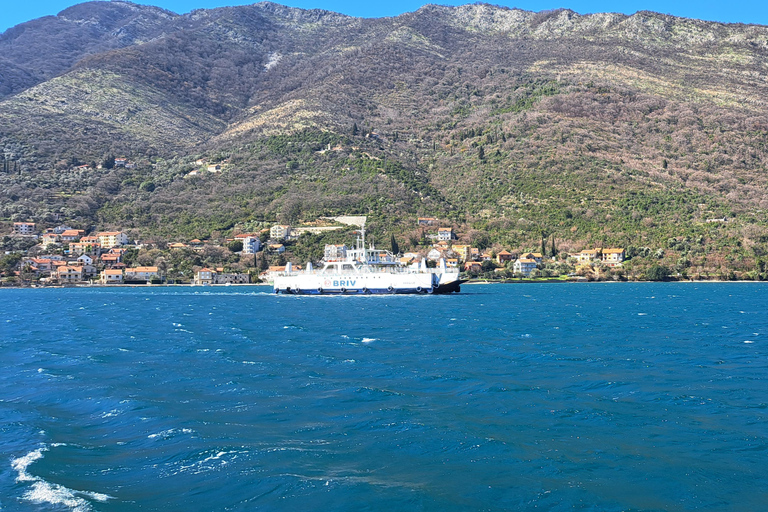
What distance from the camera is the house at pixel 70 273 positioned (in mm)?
113750

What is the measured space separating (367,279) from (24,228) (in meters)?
83.8

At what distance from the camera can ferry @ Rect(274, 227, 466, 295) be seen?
72812mm

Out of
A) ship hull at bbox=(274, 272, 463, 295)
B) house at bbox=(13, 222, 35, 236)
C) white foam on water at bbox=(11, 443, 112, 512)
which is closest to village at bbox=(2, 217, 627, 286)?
house at bbox=(13, 222, 35, 236)

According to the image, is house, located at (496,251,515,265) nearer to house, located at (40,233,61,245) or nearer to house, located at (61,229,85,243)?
house, located at (61,229,85,243)

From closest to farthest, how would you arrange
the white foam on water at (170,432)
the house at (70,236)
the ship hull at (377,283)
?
the white foam on water at (170,432) < the ship hull at (377,283) < the house at (70,236)

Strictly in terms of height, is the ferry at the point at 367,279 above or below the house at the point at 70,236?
below

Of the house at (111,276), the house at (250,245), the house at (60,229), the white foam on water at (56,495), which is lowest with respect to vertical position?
the white foam on water at (56,495)

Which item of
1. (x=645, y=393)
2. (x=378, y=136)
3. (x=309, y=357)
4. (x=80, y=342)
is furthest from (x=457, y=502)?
(x=378, y=136)

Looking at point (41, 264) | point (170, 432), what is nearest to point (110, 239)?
point (41, 264)

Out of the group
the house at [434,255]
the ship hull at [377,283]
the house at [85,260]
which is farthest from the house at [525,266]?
the house at [85,260]

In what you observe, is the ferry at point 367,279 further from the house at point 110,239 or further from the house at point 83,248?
the house at point 110,239

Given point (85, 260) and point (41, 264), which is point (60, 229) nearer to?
point (41, 264)

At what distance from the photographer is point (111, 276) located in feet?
369

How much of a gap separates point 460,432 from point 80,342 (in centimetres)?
2411
